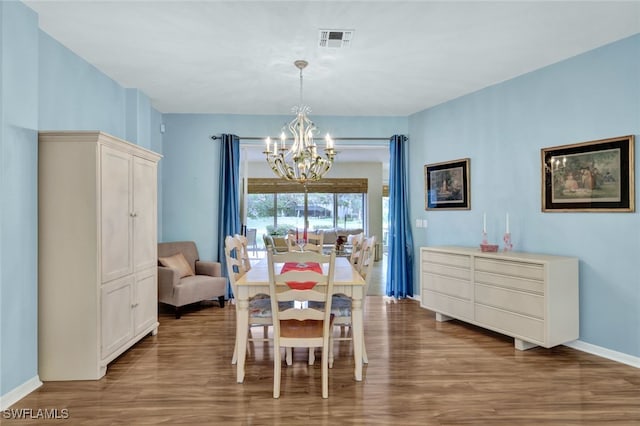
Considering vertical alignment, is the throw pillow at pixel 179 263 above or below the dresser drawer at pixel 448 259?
below

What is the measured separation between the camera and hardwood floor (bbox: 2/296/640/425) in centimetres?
227

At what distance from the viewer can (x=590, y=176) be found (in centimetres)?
335

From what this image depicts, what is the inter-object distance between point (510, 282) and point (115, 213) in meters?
3.63

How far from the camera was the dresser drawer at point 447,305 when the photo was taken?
3895mm

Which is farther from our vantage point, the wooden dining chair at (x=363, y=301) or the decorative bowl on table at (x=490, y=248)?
the decorative bowl on table at (x=490, y=248)

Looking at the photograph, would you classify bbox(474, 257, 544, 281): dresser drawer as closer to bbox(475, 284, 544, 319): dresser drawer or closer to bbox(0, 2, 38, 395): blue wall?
bbox(475, 284, 544, 319): dresser drawer

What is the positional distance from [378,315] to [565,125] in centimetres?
290

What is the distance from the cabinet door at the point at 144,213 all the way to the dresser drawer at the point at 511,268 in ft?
11.1

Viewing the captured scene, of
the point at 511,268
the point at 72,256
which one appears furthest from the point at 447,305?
the point at 72,256

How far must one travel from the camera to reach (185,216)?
536cm

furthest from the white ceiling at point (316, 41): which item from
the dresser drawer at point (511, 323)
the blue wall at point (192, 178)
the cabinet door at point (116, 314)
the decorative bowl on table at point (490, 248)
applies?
the dresser drawer at point (511, 323)

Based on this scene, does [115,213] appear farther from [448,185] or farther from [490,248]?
[448,185]

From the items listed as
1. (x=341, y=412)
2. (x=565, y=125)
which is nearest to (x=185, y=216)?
(x=341, y=412)

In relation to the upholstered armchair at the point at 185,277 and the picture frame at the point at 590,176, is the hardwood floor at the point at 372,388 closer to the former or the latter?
the upholstered armchair at the point at 185,277
